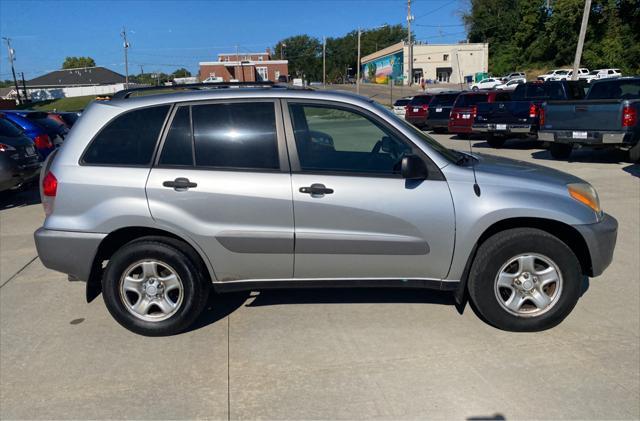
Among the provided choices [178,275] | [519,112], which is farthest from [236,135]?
[519,112]

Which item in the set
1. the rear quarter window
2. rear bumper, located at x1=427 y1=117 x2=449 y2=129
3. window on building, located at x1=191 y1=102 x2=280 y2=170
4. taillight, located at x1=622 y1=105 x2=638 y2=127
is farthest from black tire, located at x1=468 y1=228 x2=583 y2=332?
rear bumper, located at x1=427 y1=117 x2=449 y2=129

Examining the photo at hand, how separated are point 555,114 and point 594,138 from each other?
106 cm

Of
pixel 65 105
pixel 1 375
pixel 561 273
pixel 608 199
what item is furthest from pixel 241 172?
pixel 65 105

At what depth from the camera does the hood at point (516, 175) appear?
3.67 meters

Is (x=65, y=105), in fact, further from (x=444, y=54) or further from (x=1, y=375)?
(x=1, y=375)

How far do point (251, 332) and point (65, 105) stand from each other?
3036 inches

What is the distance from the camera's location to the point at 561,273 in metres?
3.69

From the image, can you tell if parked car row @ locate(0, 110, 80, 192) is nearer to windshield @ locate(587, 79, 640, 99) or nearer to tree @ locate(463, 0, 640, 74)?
windshield @ locate(587, 79, 640, 99)

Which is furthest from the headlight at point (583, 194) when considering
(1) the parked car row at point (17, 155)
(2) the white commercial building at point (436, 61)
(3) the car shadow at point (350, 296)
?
(2) the white commercial building at point (436, 61)

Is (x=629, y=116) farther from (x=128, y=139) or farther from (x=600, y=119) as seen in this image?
(x=128, y=139)

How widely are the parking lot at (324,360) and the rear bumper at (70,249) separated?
0.57 metres

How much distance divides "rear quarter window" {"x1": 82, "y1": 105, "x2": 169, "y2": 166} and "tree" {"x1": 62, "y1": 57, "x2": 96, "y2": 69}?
152726 millimetres

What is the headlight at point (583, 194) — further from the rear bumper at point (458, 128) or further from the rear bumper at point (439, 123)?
the rear bumper at point (439, 123)

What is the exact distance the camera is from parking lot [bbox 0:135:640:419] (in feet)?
9.78
